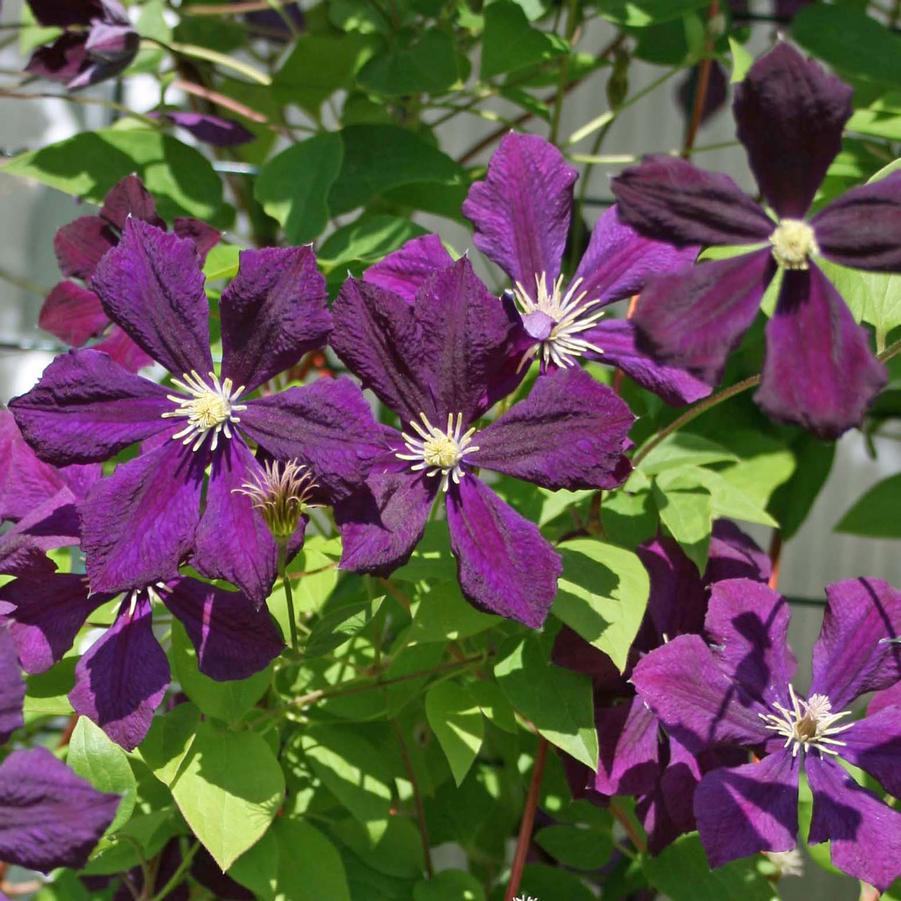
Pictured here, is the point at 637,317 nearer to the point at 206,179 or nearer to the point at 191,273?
the point at 191,273

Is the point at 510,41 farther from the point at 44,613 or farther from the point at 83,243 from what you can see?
the point at 44,613

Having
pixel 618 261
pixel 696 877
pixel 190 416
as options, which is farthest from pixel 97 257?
pixel 696 877

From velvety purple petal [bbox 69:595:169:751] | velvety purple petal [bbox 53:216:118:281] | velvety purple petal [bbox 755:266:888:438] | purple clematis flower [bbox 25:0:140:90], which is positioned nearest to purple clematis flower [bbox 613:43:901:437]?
velvety purple petal [bbox 755:266:888:438]

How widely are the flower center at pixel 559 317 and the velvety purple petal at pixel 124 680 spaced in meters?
0.24

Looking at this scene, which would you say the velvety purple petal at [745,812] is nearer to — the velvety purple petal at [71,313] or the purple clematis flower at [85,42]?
the velvety purple petal at [71,313]

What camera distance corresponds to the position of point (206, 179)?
2.96ft

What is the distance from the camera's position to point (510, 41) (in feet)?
2.81

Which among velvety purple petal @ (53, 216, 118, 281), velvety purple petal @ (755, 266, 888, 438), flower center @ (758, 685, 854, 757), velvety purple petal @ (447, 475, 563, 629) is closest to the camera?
velvety purple petal @ (755, 266, 888, 438)

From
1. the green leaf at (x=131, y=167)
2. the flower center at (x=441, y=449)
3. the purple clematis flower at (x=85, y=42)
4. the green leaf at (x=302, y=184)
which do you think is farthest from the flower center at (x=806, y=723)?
the purple clematis flower at (x=85, y=42)

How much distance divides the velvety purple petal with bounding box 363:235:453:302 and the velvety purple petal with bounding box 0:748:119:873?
28 centimetres

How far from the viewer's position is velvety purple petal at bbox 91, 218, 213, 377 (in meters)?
0.60

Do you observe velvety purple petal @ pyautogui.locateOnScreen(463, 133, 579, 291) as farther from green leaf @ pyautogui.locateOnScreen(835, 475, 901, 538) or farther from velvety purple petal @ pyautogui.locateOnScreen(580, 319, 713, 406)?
green leaf @ pyautogui.locateOnScreen(835, 475, 901, 538)

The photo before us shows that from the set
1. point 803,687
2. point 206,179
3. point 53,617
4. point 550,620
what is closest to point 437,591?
point 550,620

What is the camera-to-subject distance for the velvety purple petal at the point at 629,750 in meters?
0.68
